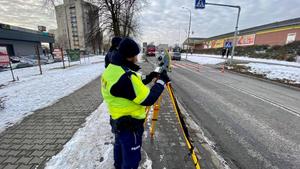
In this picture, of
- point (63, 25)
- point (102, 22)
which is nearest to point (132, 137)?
point (102, 22)

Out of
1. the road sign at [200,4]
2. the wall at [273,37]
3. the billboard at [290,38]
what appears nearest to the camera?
the road sign at [200,4]

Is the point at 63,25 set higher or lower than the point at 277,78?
higher

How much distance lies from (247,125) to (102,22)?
67.3 feet

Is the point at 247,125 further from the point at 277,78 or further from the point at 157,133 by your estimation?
the point at 277,78

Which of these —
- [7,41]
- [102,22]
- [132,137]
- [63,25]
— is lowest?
[132,137]

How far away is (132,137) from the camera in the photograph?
1765 mm

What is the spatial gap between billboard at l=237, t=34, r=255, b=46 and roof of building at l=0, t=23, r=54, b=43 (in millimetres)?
47114

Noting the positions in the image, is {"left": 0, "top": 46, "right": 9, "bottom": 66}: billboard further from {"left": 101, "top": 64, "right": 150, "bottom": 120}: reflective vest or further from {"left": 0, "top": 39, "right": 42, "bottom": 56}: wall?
{"left": 0, "top": 39, "right": 42, "bottom": 56}: wall

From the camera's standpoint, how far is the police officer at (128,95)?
1.53 meters

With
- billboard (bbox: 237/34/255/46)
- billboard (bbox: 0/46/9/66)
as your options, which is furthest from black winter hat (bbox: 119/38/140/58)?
billboard (bbox: 237/34/255/46)

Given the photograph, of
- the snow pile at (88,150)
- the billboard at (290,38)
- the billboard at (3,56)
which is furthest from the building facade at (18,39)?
the billboard at (290,38)

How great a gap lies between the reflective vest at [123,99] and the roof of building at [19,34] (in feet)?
108

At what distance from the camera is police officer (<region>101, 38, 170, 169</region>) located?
153 centimetres

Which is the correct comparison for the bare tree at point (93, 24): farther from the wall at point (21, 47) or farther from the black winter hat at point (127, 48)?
the black winter hat at point (127, 48)
